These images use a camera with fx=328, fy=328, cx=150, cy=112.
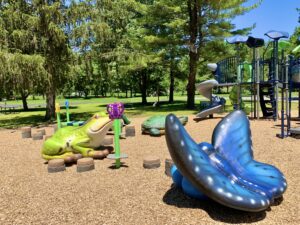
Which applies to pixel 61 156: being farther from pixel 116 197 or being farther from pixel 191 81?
pixel 191 81

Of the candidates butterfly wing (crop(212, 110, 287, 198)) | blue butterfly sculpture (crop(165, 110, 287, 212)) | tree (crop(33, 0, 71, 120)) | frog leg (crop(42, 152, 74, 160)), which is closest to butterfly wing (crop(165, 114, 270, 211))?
blue butterfly sculpture (crop(165, 110, 287, 212))

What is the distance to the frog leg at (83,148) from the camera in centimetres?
728

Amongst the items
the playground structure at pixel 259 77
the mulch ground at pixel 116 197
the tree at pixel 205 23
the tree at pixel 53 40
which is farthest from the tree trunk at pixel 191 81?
the mulch ground at pixel 116 197

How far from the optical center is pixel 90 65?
51.4ft

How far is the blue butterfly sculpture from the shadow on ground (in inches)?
4.9

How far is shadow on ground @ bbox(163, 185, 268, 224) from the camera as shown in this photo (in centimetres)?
396

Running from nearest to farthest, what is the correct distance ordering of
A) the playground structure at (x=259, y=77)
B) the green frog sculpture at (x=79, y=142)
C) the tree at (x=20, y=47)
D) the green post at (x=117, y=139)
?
the green post at (x=117, y=139), the green frog sculpture at (x=79, y=142), the playground structure at (x=259, y=77), the tree at (x=20, y=47)

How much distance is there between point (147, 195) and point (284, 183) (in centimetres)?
194

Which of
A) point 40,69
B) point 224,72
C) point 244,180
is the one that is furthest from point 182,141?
point 224,72

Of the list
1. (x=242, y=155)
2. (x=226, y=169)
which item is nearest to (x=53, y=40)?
(x=242, y=155)

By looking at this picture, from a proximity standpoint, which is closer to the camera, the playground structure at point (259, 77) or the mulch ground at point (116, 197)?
the mulch ground at point (116, 197)

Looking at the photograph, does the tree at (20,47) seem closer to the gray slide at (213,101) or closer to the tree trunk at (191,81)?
the gray slide at (213,101)

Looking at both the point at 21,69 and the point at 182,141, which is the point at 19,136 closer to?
the point at 21,69

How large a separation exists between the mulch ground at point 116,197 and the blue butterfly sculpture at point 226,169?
0.83 feet
